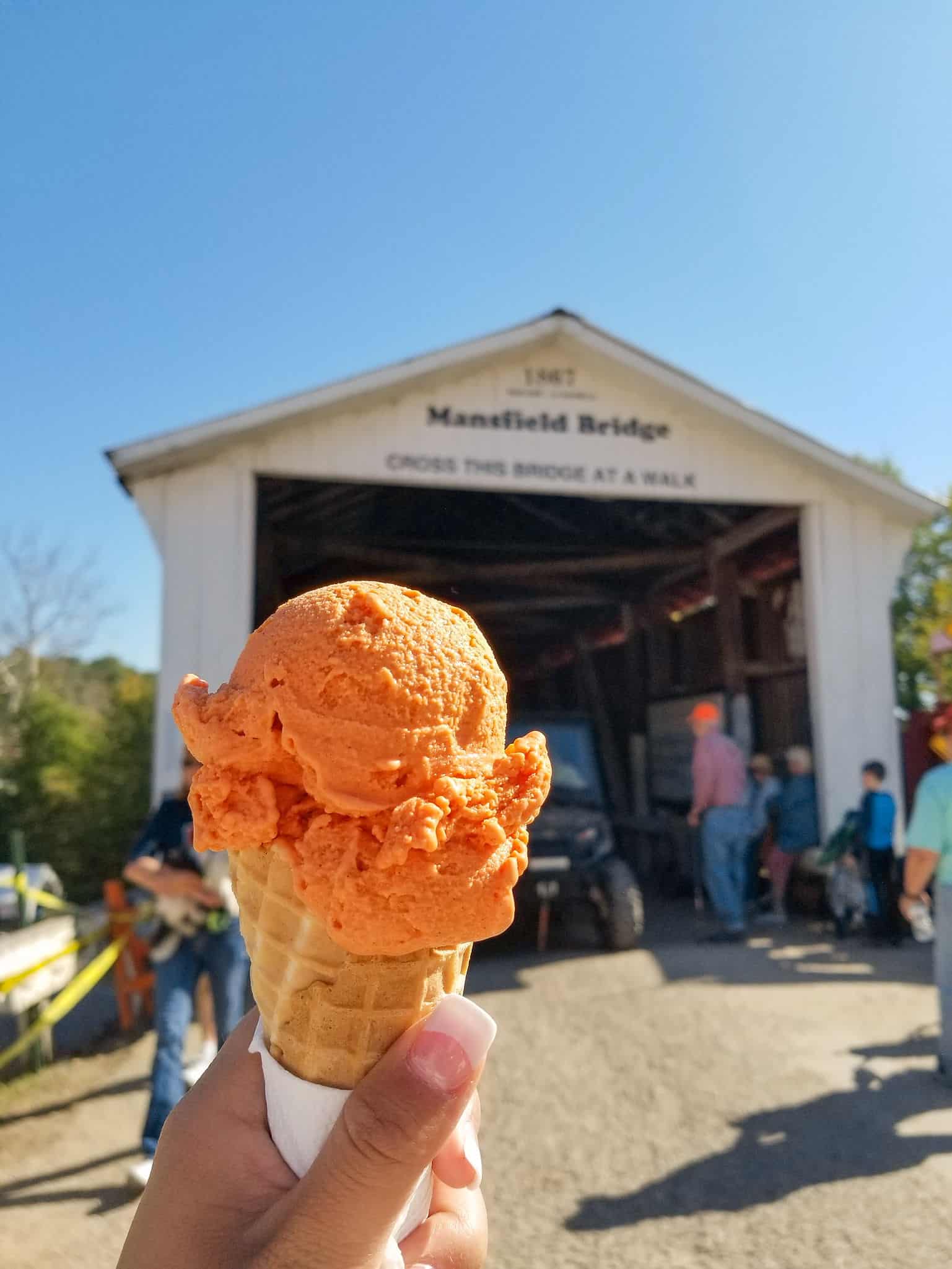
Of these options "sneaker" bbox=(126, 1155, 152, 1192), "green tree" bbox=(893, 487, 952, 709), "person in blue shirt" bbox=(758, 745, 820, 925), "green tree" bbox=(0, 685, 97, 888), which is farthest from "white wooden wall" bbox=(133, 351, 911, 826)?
"green tree" bbox=(893, 487, 952, 709)

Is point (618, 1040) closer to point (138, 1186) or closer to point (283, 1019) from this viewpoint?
point (138, 1186)

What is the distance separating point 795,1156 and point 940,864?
197 centimetres

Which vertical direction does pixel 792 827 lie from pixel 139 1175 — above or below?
above

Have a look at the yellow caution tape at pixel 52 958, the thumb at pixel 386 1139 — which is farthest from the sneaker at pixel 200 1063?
the thumb at pixel 386 1139

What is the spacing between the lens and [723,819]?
31.2 feet

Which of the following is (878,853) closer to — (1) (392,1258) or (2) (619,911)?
(2) (619,911)

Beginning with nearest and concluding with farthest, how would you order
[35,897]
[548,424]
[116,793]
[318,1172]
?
[318,1172] < [35,897] < [548,424] < [116,793]

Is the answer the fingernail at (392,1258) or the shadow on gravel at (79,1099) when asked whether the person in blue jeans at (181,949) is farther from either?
the fingernail at (392,1258)

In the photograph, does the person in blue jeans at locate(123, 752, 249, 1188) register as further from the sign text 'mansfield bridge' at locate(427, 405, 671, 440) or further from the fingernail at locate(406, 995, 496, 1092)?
the sign text 'mansfield bridge' at locate(427, 405, 671, 440)

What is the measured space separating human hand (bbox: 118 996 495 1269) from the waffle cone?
54 millimetres

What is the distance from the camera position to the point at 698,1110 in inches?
200

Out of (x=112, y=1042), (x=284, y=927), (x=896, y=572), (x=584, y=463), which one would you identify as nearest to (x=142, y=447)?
(x=584, y=463)

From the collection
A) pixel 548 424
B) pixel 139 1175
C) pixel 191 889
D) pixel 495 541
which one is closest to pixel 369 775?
pixel 191 889

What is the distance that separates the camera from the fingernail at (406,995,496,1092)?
140 cm
